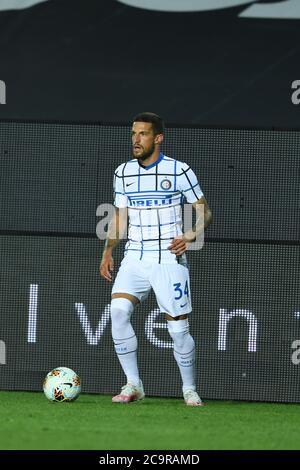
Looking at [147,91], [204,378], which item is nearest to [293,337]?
[204,378]

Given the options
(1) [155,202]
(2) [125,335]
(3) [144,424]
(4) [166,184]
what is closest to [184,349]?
(2) [125,335]

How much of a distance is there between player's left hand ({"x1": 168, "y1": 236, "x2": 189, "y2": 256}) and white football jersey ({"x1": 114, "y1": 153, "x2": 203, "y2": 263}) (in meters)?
0.09

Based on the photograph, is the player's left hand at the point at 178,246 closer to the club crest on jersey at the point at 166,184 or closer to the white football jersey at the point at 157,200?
the white football jersey at the point at 157,200

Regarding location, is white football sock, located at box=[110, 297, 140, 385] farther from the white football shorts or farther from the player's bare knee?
the white football shorts

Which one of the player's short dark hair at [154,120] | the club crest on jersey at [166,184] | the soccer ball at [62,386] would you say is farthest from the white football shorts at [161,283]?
the player's short dark hair at [154,120]

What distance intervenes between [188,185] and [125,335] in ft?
3.54

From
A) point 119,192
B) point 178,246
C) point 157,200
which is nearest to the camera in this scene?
point 178,246

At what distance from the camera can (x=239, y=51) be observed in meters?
10.2

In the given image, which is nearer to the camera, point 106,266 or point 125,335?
point 125,335

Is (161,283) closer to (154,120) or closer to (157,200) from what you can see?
(157,200)

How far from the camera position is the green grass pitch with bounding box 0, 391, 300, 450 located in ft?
22.2

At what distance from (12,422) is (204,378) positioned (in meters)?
2.36

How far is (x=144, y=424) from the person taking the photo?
301 inches

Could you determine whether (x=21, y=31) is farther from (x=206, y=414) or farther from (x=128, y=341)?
(x=206, y=414)
